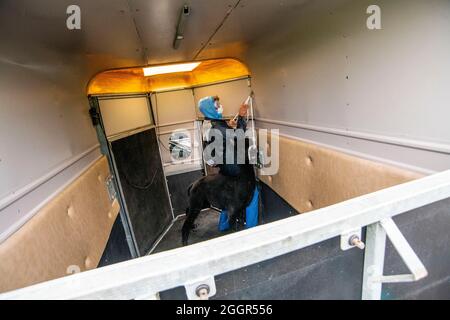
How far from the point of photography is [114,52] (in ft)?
7.02

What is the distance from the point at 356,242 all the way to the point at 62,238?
1.37 meters

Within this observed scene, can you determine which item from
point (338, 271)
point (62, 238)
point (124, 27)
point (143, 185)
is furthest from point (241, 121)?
point (338, 271)

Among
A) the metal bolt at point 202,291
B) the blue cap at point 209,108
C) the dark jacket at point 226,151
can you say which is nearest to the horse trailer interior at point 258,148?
the metal bolt at point 202,291

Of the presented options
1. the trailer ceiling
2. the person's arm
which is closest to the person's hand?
the person's arm

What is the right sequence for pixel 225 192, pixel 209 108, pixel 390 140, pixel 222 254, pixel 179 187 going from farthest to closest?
pixel 179 187, pixel 225 192, pixel 209 108, pixel 390 140, pixel 222 254

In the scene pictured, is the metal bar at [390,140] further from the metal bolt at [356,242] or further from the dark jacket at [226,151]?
the dark jacket at [226,151]

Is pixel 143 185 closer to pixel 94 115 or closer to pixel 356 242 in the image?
pixel 94 115

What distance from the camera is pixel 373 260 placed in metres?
0.60

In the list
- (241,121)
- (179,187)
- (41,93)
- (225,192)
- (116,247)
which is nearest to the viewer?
(41,93)

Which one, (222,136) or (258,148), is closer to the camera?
(222,136)

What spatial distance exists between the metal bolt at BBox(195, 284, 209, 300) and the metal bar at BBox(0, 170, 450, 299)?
0.02 meters

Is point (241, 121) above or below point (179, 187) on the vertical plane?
above

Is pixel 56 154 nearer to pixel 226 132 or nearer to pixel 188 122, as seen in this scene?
pixel 226 132
